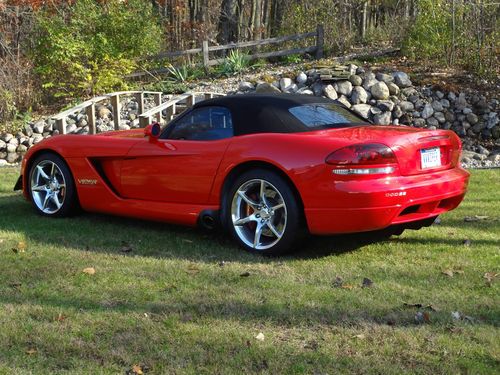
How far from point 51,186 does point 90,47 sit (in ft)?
38.4

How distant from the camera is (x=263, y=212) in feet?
19.6

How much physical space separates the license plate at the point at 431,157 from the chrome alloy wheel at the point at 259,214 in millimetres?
1161

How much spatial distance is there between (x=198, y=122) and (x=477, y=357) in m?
3.54

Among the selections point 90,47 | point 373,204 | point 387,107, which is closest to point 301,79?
point 387,107

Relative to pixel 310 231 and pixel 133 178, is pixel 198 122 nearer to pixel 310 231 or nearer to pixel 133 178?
pixel 133 178

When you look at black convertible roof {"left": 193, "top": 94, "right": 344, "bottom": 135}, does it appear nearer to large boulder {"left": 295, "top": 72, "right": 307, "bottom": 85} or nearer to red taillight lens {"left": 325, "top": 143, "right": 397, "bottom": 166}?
red taillight lens {"left": 325, "top": 143, "right": 397, "bottom": 166}

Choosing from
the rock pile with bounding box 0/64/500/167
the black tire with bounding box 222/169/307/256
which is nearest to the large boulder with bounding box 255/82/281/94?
the rock pile with bounding box 0/64/500/167

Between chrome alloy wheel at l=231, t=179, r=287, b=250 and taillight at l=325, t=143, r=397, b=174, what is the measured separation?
0.55m

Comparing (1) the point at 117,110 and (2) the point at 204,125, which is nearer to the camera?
(2) the point at 204,125

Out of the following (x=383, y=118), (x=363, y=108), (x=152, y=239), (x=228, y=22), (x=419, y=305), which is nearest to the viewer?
(x=419, y=305)

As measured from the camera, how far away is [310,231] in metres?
5.76

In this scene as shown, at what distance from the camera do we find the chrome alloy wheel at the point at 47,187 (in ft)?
24.6

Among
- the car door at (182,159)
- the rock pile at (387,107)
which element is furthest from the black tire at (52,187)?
the rock pile at (387,107)

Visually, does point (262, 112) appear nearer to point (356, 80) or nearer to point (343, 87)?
point (343, 87)
